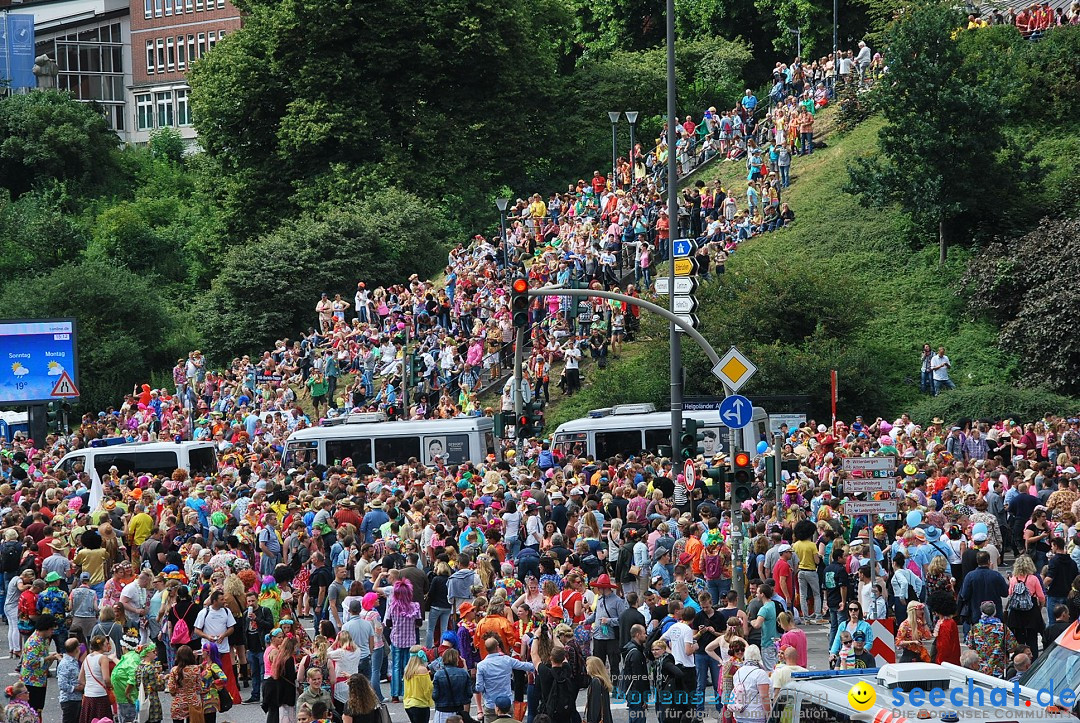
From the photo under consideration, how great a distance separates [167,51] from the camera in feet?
297

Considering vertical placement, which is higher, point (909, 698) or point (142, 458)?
point (142, 458)

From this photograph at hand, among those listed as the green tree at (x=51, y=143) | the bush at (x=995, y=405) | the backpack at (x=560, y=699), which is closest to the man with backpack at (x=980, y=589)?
the backpack at (x=560, y=699)

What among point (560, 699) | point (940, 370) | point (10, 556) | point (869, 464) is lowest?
point (560, 699)

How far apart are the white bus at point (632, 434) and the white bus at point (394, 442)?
1693mm

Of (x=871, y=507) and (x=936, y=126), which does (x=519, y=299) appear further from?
(x=936, y=126)

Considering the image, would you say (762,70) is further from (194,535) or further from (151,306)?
(194,535)

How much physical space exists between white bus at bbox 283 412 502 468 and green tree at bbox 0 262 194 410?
23989 millimetres

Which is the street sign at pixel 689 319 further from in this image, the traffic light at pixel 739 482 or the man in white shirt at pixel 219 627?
the man in white shirt at pixel 219 627

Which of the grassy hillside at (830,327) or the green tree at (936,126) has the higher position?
the green tree at (936,126)

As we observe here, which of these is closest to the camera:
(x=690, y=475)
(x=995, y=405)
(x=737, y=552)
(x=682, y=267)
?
(x=737, y=552)

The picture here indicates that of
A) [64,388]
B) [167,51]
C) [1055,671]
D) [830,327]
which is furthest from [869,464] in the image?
[167,51]

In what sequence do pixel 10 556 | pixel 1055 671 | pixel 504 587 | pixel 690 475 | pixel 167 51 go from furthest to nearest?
pixel 167 51 < pixel 690 475 < pixel 10 556 < pixel 504 587 < pixel 1055 671

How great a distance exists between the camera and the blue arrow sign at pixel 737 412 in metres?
22.8

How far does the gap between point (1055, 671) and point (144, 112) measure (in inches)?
3414
